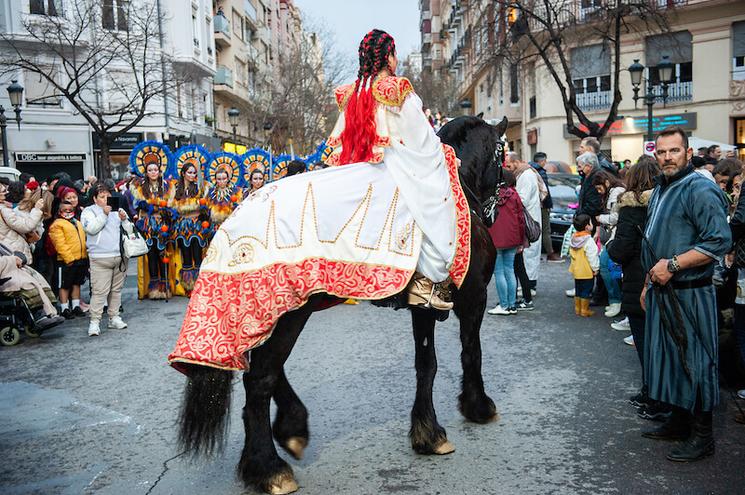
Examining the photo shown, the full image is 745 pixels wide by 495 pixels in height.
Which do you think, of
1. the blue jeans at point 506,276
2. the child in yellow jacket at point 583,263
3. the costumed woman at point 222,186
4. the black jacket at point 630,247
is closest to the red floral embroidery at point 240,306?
the black jacket at point 630,247

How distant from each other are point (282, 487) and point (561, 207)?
40.2 ft

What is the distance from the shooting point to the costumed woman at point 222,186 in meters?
10.6

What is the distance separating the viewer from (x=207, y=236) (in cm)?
1069

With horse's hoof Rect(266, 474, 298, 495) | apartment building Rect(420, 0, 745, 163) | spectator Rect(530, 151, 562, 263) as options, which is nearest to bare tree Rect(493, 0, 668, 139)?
apartment building Rect(420, 0, 745, 163)

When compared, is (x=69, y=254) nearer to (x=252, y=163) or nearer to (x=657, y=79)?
(x=252, y=163)

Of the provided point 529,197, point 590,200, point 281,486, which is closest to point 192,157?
point 529,197

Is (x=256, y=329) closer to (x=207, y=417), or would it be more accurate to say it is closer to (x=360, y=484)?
(x=207, y=417)

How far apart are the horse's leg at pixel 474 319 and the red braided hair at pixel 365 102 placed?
996 millimetres

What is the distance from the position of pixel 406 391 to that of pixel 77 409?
2.67 m

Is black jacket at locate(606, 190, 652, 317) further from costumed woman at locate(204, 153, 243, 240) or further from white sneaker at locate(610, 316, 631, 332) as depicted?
costumed woman at locate(204, 153, 243, 240)

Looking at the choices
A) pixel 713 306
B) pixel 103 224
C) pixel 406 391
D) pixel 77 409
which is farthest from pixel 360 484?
pixel 103 224

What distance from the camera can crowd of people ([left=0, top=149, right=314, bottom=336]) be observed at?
27.1ft

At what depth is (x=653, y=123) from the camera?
3058 centimetres

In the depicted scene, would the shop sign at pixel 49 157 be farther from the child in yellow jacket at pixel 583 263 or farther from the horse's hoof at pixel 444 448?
the horse's hoof at pixel 444 448
